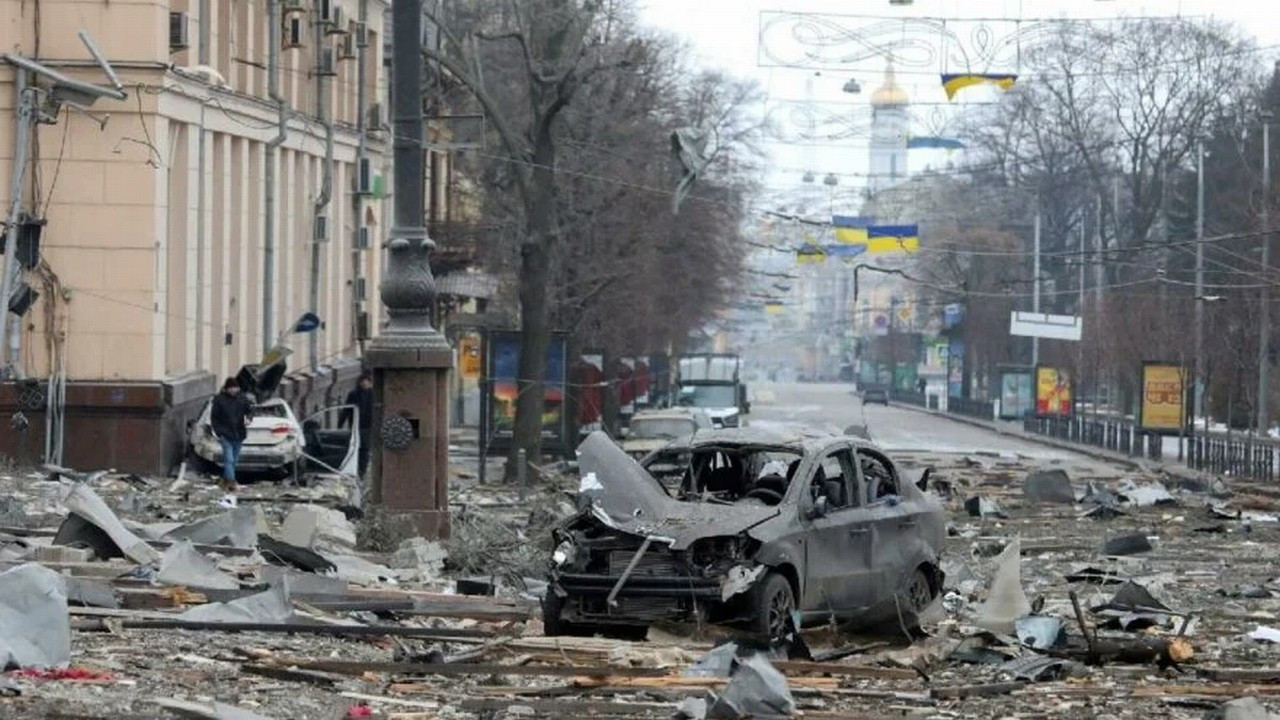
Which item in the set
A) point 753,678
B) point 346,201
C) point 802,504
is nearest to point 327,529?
point 802,504

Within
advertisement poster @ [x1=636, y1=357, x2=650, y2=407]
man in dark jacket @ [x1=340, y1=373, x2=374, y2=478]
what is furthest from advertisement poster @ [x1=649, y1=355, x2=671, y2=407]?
man in dark jacket @ [x1=340, y1=373, x2=374, y2=478]

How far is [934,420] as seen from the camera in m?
102

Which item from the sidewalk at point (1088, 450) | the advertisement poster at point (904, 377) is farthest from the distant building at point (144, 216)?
the advertisement poster at point (904, 377)

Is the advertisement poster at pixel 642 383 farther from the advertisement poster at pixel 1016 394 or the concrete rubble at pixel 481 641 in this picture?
the concrete rubble at pixel 481 641

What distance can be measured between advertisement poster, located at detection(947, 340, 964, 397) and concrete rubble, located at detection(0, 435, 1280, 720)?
300 feet

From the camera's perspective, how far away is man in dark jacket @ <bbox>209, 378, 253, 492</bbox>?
33906mm

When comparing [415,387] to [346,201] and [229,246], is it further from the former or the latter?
[346,201]

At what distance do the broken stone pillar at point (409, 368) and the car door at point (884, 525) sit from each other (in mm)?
6172

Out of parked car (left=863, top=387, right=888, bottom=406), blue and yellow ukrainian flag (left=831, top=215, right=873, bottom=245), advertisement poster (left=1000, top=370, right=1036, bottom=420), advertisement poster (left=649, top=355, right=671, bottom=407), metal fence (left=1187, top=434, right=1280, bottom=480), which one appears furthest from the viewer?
parked car (left=863, top=387, right=888, bottom=406)

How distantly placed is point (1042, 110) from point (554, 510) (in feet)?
206

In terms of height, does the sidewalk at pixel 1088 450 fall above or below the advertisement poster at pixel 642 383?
below

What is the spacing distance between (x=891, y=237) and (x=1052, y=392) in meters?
29.4

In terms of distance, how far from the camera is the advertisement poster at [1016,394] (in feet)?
289

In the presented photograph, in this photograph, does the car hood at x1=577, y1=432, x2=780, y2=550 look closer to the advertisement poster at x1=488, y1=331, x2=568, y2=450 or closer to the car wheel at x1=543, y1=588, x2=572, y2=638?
the car wheel at x1=543, y1=588, x2=572, y2=638
